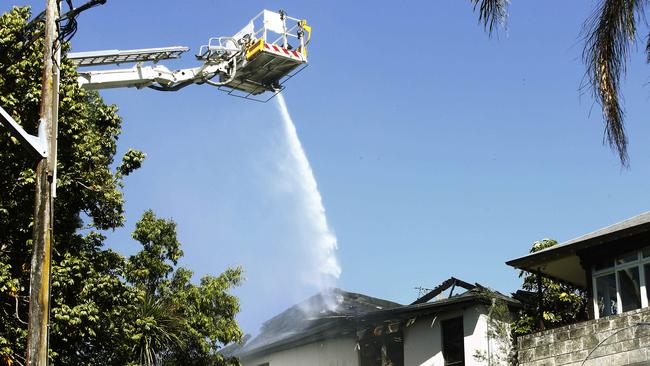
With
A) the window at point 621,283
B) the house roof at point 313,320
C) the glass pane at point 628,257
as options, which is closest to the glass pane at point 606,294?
the window at point 621,283

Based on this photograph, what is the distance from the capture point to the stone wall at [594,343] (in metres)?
26.3

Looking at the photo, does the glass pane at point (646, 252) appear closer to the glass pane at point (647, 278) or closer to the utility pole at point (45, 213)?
the glass pane at point (647, 278)

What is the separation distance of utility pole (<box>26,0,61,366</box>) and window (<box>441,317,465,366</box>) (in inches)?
849

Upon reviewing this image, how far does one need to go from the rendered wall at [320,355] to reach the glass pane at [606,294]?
1106cm

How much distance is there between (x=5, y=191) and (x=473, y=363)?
16.6 meters

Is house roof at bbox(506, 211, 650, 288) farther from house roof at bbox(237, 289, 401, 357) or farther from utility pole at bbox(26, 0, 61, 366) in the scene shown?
utility pole at bbox(26, 0, 61, 366)

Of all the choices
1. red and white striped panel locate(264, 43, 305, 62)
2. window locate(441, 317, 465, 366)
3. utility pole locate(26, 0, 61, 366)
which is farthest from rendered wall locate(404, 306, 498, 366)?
utility pole locate(26, 0, 61, 366)

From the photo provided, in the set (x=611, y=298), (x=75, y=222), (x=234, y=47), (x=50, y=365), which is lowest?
(x=50, y=365)

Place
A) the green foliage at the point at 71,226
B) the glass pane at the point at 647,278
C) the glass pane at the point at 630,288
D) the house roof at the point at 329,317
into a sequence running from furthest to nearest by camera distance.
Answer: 1. the house roof at the point at 329,317
2. the glass pane at the point at 630,288
3. the glass pane at the point at 647,278
4. the green foliage at the point at 71,226

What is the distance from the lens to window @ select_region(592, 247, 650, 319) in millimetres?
27203

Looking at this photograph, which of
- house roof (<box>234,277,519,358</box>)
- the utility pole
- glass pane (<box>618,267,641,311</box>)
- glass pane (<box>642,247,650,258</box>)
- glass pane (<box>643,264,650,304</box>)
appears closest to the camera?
the utility pole

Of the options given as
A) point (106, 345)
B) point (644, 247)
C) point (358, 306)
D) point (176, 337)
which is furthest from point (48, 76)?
point (358, 306)

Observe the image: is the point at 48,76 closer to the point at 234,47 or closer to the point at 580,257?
the point at 580,257

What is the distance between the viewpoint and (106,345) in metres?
25.1
